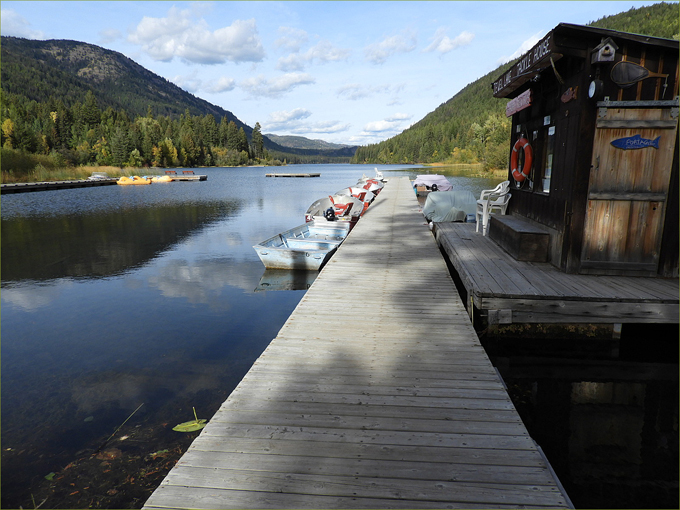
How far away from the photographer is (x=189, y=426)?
16.5 ft

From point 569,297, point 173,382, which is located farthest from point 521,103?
point 173,382

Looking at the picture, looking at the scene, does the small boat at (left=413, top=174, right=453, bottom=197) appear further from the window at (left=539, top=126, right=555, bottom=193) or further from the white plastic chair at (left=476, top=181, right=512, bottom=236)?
the window at (left=539, top=126, right=555, bottom=193)

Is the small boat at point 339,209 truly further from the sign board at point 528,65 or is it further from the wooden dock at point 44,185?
the wooden dock at point 44,185

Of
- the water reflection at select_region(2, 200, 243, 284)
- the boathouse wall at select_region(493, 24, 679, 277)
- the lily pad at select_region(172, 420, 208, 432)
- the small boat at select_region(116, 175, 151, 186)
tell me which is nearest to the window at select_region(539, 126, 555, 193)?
the boathouse wall at select_region(493, 24, 679, 277)

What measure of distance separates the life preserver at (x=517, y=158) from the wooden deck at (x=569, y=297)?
2.80 meters

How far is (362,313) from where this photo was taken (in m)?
5.75

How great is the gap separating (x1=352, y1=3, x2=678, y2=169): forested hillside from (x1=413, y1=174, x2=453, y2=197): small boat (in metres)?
27.5

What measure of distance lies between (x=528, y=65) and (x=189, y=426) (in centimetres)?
758

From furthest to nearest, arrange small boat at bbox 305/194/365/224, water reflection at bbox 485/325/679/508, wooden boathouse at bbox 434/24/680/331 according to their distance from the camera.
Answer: small boat at bbox 305/194/365/224, wooden boathouse at bbox 434/24/680/331, water reflection at bbox 485/325/679/508

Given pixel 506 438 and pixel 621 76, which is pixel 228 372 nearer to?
pixel 506 438

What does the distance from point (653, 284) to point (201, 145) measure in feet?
389

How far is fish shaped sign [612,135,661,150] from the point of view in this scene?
5812 millimetres

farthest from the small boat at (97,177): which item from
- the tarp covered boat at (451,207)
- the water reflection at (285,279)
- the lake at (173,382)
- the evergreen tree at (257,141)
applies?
the evergreen tree at (257,141)

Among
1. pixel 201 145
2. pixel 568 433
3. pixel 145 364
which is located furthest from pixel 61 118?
pixel 568 433
